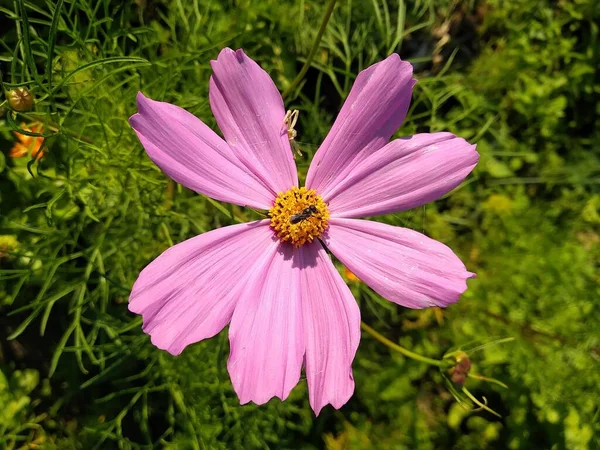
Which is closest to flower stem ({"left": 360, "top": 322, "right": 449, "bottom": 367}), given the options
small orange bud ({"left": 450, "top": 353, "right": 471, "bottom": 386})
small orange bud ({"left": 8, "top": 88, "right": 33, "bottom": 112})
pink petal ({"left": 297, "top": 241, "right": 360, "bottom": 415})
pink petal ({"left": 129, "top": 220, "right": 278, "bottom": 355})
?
small orange bud ({"left": 450, "top": 353, "right": 471, "bottom": 386})

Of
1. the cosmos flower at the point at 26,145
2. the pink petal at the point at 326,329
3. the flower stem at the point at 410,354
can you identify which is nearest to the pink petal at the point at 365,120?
the pink petal at the point at 326,329

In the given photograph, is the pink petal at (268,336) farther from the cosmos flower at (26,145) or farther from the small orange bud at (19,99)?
the cosmos flower at (26,145)

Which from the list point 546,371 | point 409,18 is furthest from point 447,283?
point 409,18

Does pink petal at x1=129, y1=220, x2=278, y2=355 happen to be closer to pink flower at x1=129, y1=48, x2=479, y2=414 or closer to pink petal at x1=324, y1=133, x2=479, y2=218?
pink flower at x1=129, y1=48, x2=479, y2=414

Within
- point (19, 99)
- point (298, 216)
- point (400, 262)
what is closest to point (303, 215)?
point (298, 216)

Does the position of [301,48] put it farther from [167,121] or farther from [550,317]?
Answer: [550,317]
